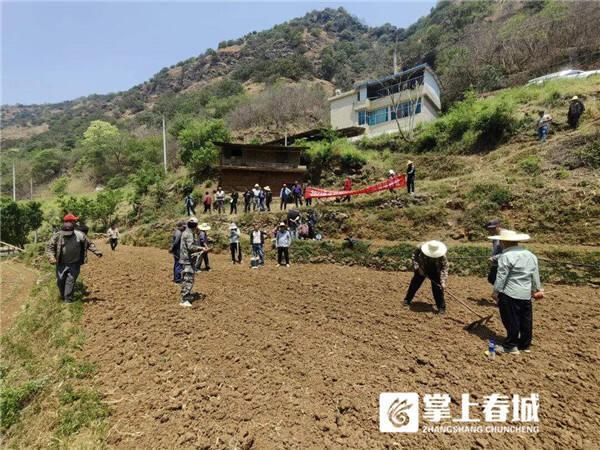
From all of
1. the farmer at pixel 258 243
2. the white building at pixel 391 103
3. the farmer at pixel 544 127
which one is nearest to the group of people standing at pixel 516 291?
the farmer at pixel 258 243

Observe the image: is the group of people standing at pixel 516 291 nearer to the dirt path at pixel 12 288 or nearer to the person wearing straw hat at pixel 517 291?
the person wearing straw hat at pixel 517 291

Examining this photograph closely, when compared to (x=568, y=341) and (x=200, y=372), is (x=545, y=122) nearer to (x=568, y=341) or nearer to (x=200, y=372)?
(x=568, y=341)

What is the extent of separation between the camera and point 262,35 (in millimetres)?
132875

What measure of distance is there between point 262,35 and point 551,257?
144 m

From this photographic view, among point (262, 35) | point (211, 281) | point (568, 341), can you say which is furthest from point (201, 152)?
point (262, 35)

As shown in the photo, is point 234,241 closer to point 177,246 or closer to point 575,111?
point 177,246

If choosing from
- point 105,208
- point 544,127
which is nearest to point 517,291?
point 544,127

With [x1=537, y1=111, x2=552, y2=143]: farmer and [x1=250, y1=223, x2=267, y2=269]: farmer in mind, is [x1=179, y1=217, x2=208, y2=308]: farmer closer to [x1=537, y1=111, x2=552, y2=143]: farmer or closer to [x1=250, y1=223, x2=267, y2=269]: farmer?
[x1=250, y1=223, x2=267, y2=269]: farmer

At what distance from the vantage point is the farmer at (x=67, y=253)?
7.43 m

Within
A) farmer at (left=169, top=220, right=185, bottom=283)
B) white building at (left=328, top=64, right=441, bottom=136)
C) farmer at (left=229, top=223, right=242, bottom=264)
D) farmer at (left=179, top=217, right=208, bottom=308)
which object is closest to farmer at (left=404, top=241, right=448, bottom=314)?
farmer at (left=179, top=217, right=208, bottom=308)

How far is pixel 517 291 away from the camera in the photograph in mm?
5062

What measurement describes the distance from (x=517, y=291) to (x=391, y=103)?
112 feet

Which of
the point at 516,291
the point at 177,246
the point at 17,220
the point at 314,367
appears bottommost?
the point at 314,367

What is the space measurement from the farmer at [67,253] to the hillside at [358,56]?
1579 inches
